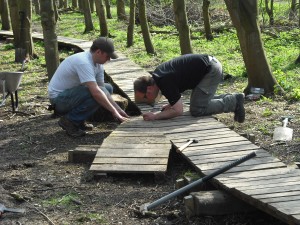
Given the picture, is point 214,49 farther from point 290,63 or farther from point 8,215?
point 8,215

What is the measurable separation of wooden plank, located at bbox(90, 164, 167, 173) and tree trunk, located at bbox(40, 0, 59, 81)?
4.69 meters

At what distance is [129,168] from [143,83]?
5.69ft

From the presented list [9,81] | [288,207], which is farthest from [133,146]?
[9,81]

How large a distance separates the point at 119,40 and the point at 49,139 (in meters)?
13.1

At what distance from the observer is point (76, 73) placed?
26.0 feet

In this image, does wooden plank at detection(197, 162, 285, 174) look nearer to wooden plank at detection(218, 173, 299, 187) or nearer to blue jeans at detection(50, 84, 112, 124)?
wooden plank at detection(218, 173, 299, 187)

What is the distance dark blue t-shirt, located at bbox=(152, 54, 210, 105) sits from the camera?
23.5 feet

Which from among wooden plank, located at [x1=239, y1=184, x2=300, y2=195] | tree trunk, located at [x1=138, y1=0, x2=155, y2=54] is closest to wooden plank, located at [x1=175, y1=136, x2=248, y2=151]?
wooden plank, located at [x1=239, y1=184, x2=300, y2=195]

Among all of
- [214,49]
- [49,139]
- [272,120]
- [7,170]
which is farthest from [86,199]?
[214,49]

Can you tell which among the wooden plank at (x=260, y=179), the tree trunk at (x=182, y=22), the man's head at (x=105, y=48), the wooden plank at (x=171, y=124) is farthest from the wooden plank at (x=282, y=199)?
the tree trunk at (x=182, y=22)

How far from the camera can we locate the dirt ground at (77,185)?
5.10 meters

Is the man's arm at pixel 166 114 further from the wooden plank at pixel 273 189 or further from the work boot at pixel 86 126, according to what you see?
the wooden plank at pixel 273 189

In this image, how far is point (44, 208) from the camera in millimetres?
5348

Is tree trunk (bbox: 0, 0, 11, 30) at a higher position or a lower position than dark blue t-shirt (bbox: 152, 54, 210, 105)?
lower
